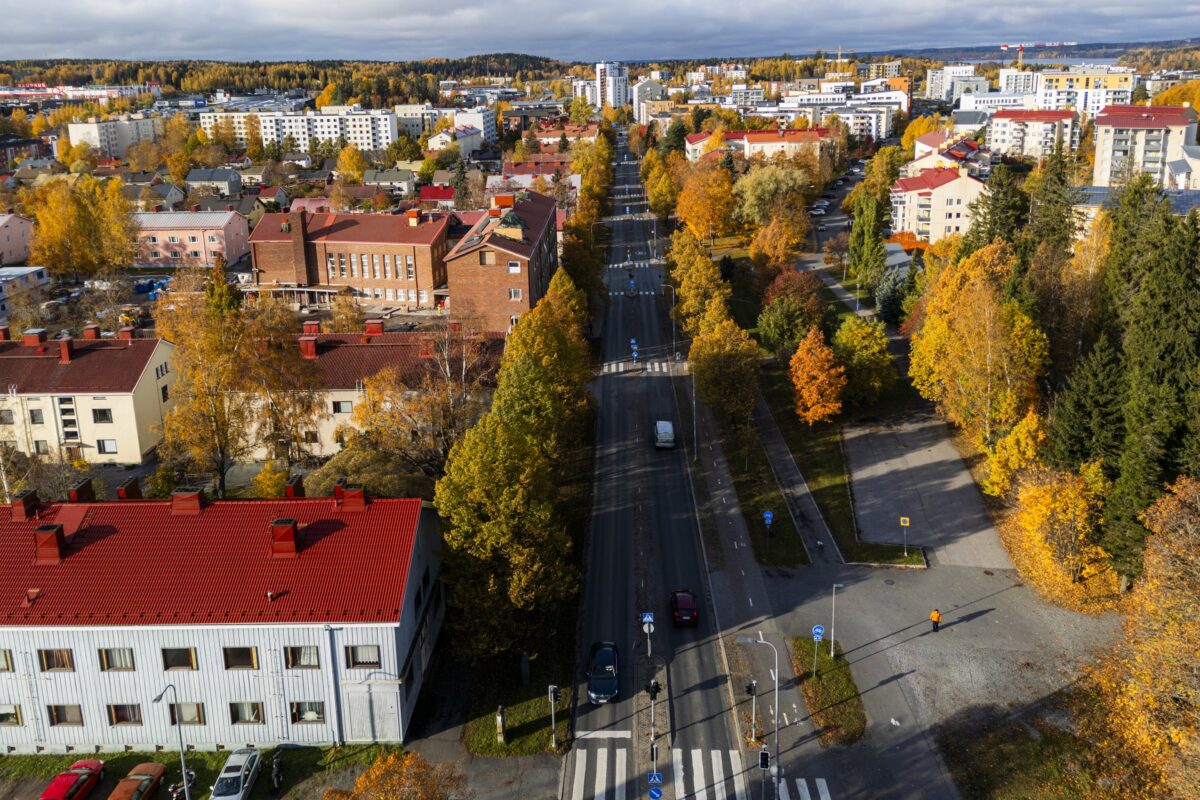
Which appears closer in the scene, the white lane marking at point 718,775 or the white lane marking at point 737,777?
the white lane marking at point 737,777

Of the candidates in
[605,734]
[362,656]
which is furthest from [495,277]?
[605,734]

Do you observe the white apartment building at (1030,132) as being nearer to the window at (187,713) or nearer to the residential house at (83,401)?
the residential house at (83,401)

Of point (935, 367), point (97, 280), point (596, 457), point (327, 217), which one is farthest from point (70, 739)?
point (97, 280)

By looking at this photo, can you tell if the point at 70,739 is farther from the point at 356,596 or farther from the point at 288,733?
the point at 356,596

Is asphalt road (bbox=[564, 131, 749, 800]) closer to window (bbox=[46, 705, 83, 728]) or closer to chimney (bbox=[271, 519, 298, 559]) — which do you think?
chimney (bbox=[271, 519, 298, 559])

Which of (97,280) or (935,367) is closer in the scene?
(935,367)

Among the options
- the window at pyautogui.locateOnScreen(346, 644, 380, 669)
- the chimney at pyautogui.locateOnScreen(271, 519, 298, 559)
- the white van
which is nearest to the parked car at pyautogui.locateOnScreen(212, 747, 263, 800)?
the window at pyautogui.locateOnScreen(346, 644, 380, 669)

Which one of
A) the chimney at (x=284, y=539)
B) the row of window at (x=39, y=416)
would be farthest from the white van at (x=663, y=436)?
the row of window at (x=39, y=416)
